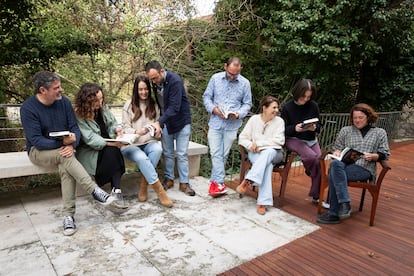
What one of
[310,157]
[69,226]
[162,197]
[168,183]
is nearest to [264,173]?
[310,157]

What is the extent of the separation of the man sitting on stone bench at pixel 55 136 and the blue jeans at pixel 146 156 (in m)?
0.46

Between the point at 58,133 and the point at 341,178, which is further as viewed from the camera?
the point at 341,178

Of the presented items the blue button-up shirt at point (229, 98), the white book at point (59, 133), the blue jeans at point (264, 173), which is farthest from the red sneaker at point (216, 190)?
A: the white book at point (59, 133)

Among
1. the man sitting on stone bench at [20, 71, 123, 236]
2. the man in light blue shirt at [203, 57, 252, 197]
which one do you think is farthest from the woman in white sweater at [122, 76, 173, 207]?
the man in light blue shirt at [203, 57, 252, 197]

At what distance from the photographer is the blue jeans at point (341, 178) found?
9.03ft

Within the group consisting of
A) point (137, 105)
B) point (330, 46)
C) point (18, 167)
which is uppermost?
point (330, 46)

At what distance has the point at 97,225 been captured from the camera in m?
2.63

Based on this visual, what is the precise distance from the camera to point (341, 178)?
109 inches

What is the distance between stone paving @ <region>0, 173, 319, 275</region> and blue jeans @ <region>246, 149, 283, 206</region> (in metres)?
0.18

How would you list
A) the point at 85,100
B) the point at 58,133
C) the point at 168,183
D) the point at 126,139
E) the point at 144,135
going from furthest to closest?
the point at 168,183, the point at 144,135, the point at 126,139, the point at 85,100, the point at 58,133

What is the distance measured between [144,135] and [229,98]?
1040mm

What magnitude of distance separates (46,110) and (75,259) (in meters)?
1.32

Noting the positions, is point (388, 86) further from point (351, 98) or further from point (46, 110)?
point (46, 110)

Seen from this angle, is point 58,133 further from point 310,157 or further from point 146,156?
point 310,157
